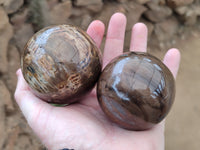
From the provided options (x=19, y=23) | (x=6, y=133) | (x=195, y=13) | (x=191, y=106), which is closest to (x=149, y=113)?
(x=6, y=133)

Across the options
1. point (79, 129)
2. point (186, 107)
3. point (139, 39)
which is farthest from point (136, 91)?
point (186, 107)

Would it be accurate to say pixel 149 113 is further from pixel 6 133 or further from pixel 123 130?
pixel 6 133

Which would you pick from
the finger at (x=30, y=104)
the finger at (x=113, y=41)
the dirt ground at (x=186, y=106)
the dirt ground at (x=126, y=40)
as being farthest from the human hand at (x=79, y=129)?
the dirt ground at (x=186, y=106)

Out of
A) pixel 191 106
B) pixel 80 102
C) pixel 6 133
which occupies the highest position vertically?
pixel 80 102

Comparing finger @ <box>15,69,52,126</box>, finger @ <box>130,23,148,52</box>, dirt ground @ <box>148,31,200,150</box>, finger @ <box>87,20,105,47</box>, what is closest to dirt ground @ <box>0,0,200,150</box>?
dirt ground @ <box>148,31,200,150</box>

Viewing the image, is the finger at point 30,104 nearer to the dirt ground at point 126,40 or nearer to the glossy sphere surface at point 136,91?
the glossy sphere surface at point 136,91

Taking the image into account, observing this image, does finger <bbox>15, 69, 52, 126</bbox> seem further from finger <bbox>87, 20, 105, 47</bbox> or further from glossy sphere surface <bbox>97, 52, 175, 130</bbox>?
finger <bbox>87, 20, 105, 47</bbox>
